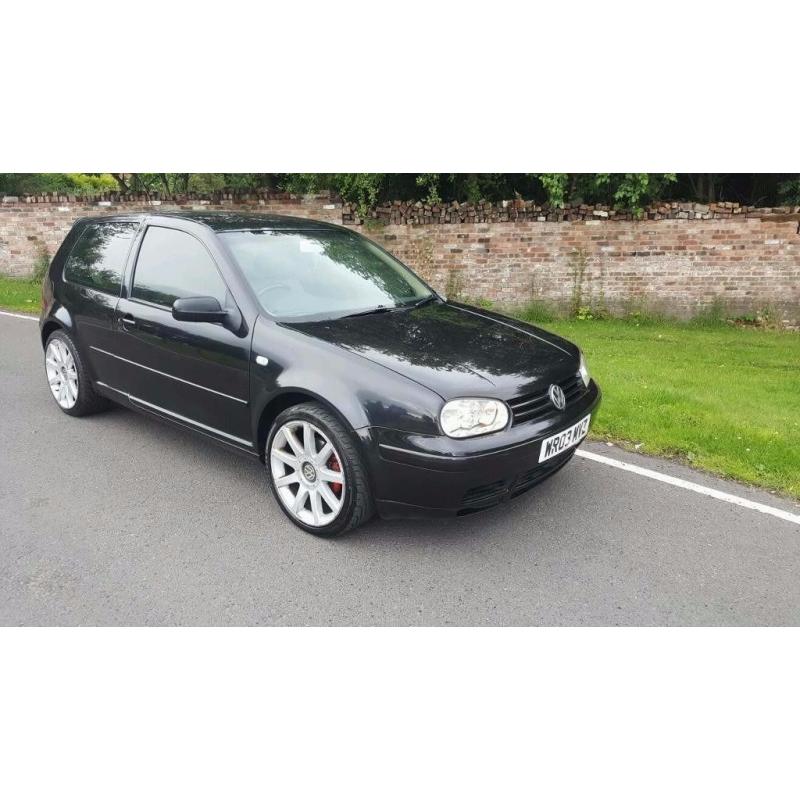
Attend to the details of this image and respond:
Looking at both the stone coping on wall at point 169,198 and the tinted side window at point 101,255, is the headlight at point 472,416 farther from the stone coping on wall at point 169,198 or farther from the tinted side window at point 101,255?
the stone coping on wall at point 169,198

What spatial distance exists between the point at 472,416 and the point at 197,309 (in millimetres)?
1717

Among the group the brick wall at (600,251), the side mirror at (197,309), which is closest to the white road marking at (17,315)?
the brick wall at (600,251)

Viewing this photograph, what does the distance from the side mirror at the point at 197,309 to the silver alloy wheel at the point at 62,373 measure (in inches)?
81.7

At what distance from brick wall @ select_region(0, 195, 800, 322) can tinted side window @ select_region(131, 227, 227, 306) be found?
22.0 ft

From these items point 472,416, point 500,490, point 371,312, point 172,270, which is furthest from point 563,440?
point 172,270

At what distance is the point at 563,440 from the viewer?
3518 mm

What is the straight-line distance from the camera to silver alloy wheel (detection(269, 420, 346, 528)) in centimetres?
351

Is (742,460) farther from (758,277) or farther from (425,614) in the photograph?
(758,277)

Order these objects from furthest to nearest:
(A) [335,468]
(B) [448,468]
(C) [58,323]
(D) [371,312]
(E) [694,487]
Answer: (C) [58,323], (E) [694,487], (D) [371,312], (A) [335,468], (B) [448,468]

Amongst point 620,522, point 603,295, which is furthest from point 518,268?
point 620,522

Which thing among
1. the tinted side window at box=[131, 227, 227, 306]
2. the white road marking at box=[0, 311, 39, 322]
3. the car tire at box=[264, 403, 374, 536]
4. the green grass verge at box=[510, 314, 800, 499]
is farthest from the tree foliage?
the car tire at box=[264, 403, 374, 536]

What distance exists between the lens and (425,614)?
300cm

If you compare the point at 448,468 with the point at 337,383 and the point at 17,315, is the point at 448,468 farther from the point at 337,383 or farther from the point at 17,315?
the point at 17,315

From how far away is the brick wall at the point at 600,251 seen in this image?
957 centimetres
